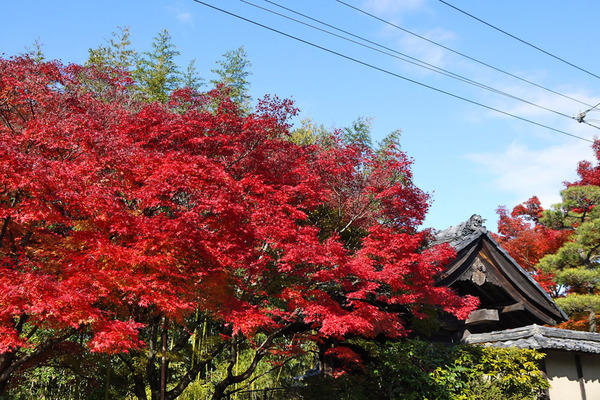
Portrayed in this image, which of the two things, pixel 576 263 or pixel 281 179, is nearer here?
pixel 281 179

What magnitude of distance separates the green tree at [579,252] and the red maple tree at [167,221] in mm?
7805

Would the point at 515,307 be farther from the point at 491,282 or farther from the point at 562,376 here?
the point at 562,376

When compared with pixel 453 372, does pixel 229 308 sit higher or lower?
higher

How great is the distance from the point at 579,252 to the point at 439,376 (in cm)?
1051

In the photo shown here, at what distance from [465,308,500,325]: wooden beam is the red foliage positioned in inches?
379

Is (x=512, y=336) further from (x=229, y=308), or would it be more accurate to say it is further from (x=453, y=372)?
(x=229, y=308)

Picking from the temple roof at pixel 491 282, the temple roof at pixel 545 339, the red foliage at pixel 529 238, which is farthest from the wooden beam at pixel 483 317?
the red foliage at pixel 529 238

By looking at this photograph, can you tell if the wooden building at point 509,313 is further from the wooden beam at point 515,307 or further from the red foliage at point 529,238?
the red foliage at point 529,238

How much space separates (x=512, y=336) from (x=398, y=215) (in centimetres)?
358

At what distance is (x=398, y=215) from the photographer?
11.2 metres

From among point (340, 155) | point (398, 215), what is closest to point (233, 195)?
point (340, 155)

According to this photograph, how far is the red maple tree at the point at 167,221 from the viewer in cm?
652

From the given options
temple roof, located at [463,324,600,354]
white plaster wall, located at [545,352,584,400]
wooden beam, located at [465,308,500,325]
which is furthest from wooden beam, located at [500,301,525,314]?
white plaster wall, located at [545,352,584,400]

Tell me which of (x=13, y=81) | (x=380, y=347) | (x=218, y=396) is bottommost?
(x=218, y=396)
